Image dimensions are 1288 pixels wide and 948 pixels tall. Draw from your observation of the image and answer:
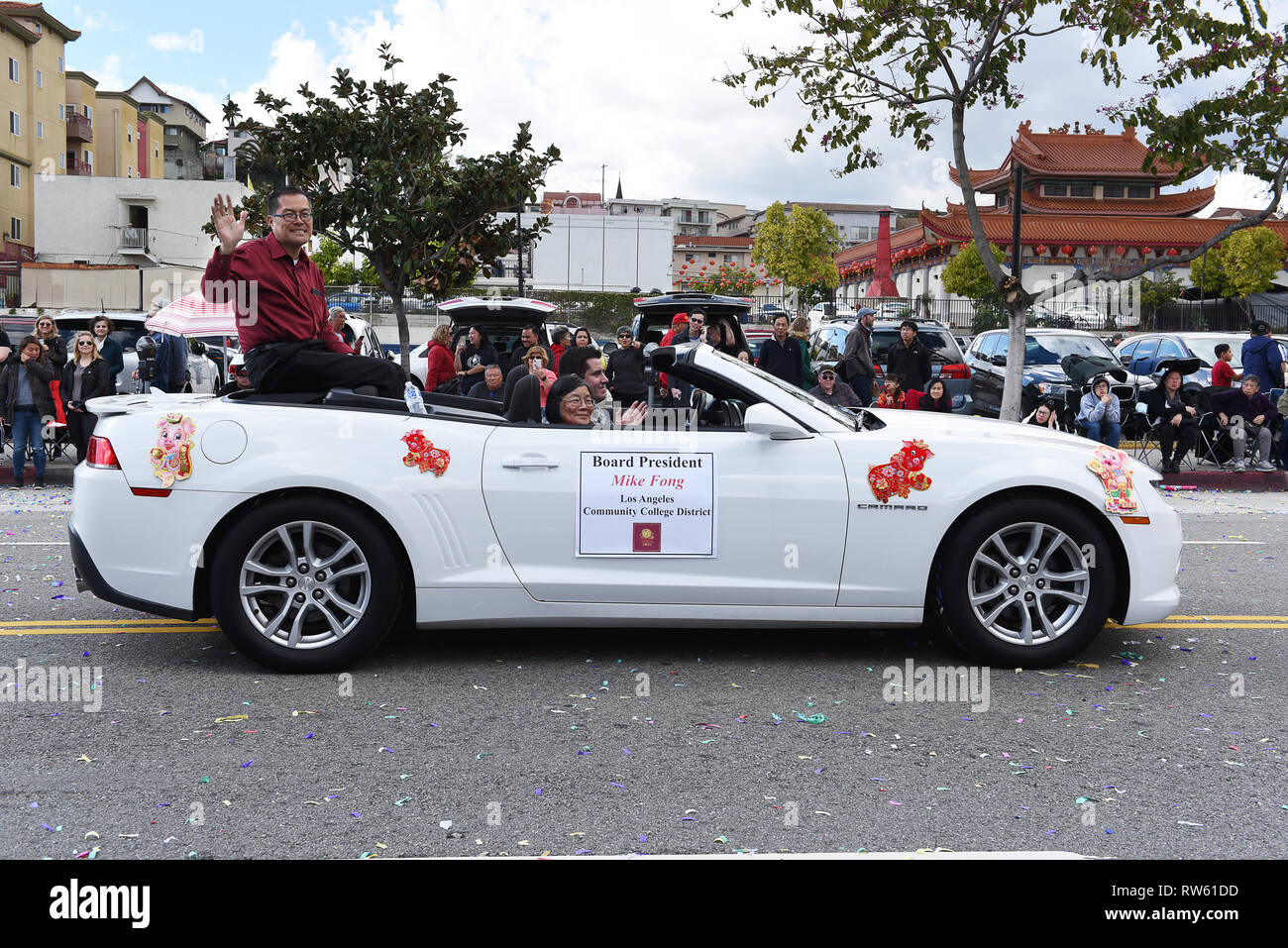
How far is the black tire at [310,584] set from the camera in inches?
194

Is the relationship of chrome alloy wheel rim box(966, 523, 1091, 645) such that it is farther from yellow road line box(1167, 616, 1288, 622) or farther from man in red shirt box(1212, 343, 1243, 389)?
man in red shirt box(1212, 343, 1243, 389)

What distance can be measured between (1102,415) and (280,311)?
456 inches

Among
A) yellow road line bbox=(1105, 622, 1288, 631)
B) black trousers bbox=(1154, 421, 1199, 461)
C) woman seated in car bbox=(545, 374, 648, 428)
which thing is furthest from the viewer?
black trousers bbox=(1154, 421, 1199, 461)

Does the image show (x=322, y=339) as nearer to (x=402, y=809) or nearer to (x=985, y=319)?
(x=402, y=809)

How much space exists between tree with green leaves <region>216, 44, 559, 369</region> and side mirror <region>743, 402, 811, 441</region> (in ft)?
44.2

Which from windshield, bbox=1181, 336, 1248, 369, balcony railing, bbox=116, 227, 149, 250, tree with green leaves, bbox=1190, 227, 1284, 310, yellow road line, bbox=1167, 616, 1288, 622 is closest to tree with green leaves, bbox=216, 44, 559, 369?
windshield, bbox=1181, 336, 1248, 369

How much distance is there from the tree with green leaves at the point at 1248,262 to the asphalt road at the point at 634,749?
55.8 m

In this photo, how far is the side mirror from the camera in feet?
16.8

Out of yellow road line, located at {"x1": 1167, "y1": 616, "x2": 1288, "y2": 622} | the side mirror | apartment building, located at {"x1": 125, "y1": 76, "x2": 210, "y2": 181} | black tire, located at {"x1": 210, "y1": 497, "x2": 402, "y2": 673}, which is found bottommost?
yellow road line, located at {"x1": 1167, "y1": 616, "x2": 1288, "y2": 622}

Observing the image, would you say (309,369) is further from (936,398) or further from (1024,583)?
(936,398)

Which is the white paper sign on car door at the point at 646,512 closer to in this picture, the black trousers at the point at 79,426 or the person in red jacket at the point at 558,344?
the black trousers at the point at 79,426

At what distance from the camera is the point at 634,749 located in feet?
13.6

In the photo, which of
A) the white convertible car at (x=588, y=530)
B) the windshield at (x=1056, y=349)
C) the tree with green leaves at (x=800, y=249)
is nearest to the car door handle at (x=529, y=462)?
the white convertible car at (x=588, y=530)
